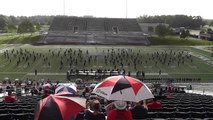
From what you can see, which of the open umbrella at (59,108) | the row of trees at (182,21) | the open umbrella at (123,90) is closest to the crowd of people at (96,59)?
the open umbrella at (123,90)

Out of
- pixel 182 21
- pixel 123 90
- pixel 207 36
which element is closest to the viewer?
pixel 123 90

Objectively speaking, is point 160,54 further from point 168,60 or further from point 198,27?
point 198,27

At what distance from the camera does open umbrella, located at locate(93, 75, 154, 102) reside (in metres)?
7.84

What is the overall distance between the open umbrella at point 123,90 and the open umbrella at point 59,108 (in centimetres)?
99

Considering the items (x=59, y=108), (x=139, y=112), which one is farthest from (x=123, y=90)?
(x=59, y=108)

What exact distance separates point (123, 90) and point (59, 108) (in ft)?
6.03

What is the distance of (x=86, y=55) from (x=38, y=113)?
2150 inches

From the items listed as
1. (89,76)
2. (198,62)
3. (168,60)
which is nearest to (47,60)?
(89,76)

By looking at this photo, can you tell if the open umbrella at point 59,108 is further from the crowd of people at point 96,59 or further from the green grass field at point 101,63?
the crowd of people at point 96,59

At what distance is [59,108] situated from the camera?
6.59 meters

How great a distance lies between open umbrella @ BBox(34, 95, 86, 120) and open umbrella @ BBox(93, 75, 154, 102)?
995 mm

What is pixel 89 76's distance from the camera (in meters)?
43.5

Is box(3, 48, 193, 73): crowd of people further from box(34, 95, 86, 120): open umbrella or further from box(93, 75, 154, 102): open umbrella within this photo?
box(34, 95, 86, 120): open umbrella

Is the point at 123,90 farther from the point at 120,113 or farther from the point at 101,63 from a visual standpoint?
the point at 101,63
